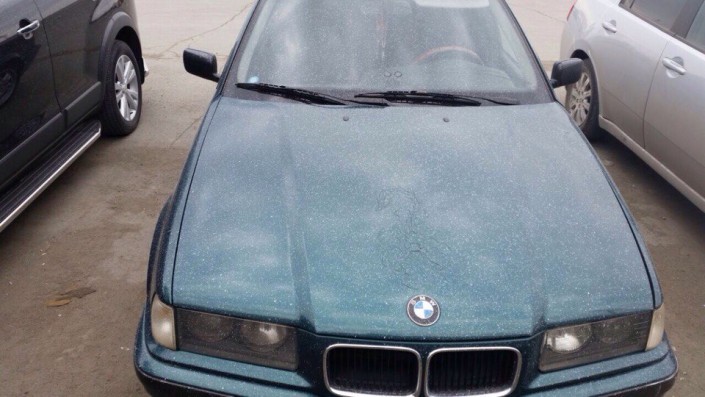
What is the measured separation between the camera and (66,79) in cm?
483

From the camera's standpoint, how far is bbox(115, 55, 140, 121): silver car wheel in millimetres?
5833

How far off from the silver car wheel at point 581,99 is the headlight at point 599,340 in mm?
3673

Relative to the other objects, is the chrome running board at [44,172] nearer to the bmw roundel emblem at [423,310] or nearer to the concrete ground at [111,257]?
the concrete ground at [111,257]

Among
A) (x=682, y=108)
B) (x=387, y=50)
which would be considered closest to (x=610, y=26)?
(x=682, y=108)

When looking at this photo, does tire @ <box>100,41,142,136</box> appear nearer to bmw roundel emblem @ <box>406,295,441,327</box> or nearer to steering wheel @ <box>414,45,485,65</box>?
steering wheel @ <box>414,45,485,65</box>

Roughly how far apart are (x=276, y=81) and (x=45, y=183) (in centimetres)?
171

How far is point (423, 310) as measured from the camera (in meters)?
2.37

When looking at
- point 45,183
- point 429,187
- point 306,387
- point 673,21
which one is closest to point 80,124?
point 45,183

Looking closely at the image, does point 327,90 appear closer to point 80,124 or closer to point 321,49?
point 321,49

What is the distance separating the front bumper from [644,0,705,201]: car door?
2.36 meters

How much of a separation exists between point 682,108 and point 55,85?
3.83m

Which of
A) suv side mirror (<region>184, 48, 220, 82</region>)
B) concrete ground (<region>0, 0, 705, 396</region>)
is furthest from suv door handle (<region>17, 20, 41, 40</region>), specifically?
concrete ground (<region>0, 0, 705, 396</region>)

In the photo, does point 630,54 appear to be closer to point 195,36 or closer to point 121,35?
point 121,35

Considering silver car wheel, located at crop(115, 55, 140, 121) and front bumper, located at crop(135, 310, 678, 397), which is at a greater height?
front bumper, located at crop(135, 310, 678, 397)
